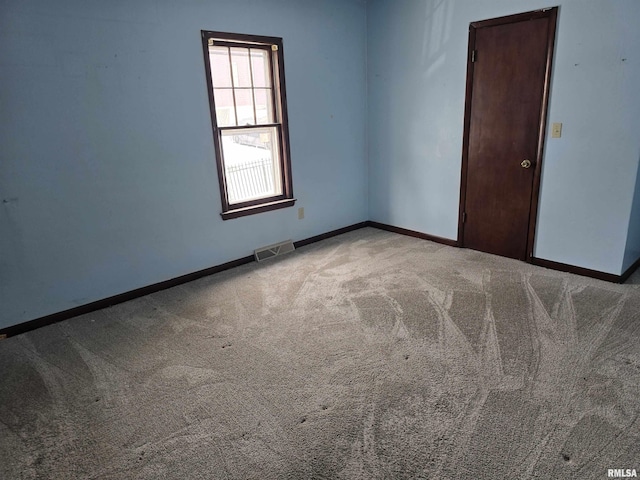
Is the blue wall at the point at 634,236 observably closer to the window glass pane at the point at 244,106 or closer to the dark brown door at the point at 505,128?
the dark brown door at the point at 505,128

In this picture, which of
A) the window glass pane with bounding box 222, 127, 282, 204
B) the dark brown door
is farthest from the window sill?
the dark brown door

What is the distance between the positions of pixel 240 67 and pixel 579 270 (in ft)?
11.2

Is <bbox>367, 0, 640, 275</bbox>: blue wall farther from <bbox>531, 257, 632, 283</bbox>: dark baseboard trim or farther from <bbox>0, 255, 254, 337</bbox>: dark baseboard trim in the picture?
<bbox>0, 255, 254, 337</bbox>: dark baseboard trim

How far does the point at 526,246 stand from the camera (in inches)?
147

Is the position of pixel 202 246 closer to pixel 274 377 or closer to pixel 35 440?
pixel 274 377

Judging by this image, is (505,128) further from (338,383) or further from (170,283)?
(170,283)

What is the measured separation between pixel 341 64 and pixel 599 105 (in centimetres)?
246

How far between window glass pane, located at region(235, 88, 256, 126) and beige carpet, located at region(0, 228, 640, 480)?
1.53 meters

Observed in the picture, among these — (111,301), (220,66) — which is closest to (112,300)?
(111,301)

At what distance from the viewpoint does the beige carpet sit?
176 cm

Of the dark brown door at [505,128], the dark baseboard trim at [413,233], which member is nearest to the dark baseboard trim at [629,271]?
the dark brown door at [505,128]

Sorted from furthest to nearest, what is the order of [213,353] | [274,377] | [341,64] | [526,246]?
[341,64] → [526,246] → [213,353] → [274,377]

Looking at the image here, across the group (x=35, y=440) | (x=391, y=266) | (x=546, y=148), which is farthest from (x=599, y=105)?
(x=35, y=440)

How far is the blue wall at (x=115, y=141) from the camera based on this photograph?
2713 millimetres
